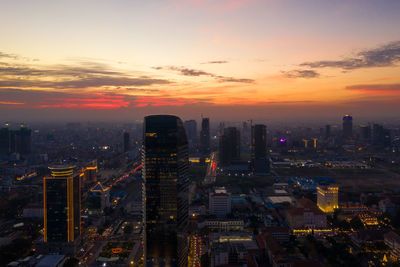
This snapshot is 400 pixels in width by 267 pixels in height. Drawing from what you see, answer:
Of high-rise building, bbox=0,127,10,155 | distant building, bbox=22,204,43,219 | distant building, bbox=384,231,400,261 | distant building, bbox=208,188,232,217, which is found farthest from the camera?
high-rise building, bbox=0,127,10,155

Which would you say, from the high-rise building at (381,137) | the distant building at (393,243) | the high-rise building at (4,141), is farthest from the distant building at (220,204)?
the high-rise building at (381,137)

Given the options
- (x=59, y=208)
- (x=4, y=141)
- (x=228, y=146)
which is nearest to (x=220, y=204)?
(x=59, y=208)

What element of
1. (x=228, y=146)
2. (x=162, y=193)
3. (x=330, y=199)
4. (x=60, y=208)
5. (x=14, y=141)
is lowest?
(x=330, y=199)

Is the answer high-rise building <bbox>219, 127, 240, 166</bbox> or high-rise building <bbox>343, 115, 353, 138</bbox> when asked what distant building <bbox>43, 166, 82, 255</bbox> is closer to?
high-rise building <bbox>219, 127, 240, 166</bbox>

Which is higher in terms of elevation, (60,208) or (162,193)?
(162,193)

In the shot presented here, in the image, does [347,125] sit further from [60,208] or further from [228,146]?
[60,208]

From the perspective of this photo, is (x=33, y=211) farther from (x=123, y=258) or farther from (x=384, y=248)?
(x=384, y=248)

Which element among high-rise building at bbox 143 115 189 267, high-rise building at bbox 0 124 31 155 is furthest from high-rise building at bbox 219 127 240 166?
high-rise building at bbox 143 115 189 267
